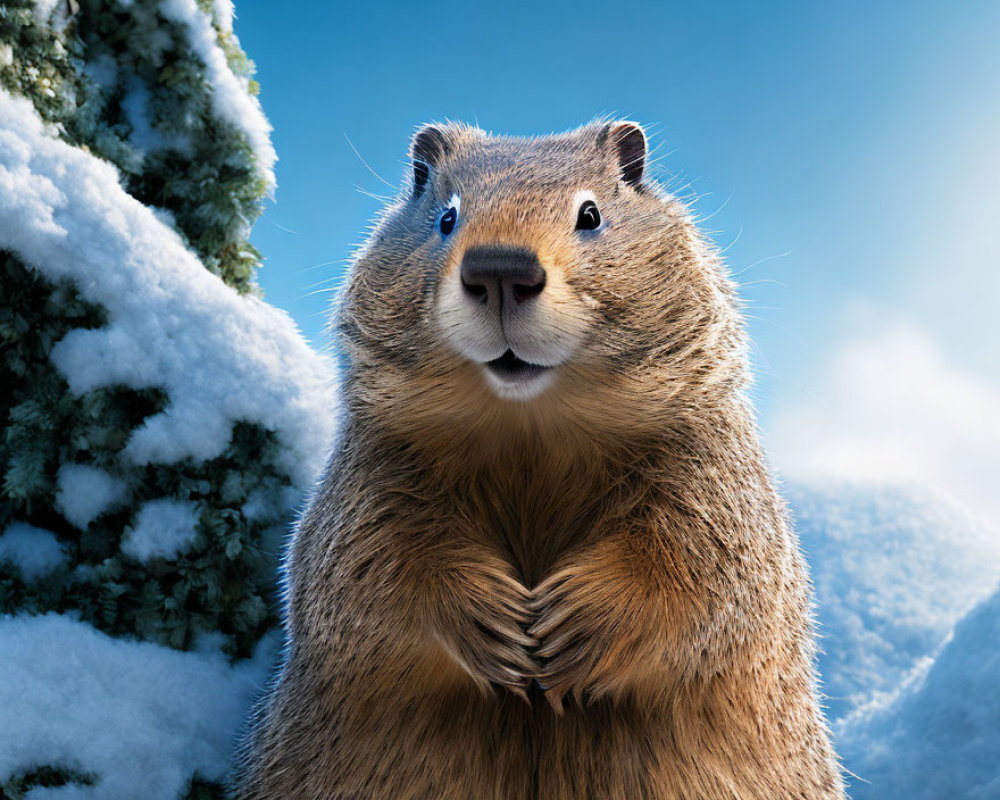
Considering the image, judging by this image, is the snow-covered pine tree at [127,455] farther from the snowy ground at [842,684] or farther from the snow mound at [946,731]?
the snow mound at [946,731]

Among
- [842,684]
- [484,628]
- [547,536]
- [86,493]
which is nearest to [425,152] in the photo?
[547,536]

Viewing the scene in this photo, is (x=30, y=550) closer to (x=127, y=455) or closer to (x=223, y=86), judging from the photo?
(x=127, y=455)

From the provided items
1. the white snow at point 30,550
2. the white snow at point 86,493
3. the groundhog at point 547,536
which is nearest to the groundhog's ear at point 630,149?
the groundhog at point 547,536

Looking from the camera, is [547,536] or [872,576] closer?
[547,536]

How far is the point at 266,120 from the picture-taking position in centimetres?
421

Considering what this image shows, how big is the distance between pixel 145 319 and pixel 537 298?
83.4 inches

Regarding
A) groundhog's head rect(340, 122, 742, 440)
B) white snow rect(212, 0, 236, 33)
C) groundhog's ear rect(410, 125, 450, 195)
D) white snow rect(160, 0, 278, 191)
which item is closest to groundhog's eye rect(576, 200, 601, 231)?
groundhog's head rect(340, 122, 742, 440)

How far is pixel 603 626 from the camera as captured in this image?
2117 millimetres

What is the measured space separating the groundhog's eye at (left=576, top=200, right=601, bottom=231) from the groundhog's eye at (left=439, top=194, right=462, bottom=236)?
0.39 m

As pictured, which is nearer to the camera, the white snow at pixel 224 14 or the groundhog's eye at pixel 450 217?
the groundhog's eye at pixel 450 217

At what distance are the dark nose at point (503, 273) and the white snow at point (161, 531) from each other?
1.89 metres

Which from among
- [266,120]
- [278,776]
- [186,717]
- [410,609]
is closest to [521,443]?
[410,609]

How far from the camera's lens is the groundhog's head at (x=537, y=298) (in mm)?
1986

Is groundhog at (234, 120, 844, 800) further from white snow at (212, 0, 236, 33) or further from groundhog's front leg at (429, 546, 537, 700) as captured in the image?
white snow at (212, 0, 236, 33)
